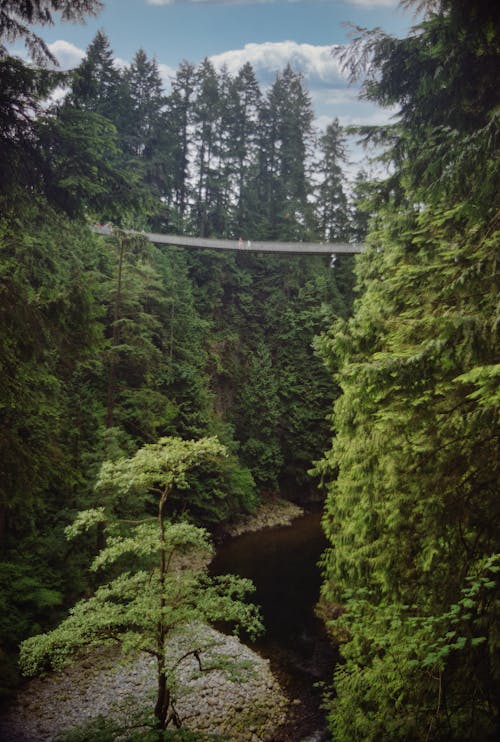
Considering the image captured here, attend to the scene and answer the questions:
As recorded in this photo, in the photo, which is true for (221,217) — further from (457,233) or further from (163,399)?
(457,233)

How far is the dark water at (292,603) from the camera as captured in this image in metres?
8.24

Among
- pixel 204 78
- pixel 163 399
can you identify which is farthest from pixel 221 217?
pixel 163 399

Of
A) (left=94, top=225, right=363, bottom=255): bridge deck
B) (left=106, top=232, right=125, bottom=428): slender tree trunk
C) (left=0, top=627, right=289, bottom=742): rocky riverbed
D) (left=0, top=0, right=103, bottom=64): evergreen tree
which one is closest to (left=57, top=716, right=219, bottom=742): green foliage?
(left=0, top=627, right=289, bottom=742): rocky riverbed

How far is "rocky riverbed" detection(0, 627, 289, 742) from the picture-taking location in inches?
265

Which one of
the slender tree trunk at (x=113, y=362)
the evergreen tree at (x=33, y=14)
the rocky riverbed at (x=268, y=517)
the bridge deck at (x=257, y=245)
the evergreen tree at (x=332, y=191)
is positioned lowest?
the rocky riverbed at (x=268, y=517)

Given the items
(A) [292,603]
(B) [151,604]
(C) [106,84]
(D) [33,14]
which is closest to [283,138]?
(C) [106,84]

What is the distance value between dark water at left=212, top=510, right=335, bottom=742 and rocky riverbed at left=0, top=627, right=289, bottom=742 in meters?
0.51

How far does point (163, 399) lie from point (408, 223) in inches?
326

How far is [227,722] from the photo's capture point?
24.3 feet

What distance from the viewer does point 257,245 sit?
22625 millimetres

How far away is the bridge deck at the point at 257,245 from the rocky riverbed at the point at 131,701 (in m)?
18.2

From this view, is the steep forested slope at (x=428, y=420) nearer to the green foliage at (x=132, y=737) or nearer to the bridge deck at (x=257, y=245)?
the green foliage at (x=132, y=737)

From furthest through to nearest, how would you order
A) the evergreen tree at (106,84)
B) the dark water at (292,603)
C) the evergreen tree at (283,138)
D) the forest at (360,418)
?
the evergreen tree at (283,138) → the evergreen tree at (106,84) → the dark water at (292,603) → the forest at (360,418)

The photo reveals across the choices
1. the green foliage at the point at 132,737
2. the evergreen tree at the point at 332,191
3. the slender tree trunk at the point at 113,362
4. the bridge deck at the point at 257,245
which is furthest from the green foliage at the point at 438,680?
the evergreen tree at the point at 332,191
